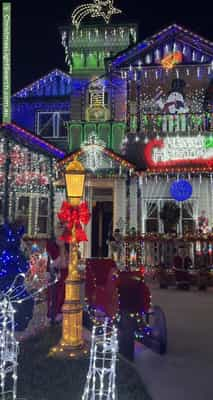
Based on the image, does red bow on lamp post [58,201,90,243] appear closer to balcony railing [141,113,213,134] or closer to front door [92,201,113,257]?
balcony railing [141,113,213,134]

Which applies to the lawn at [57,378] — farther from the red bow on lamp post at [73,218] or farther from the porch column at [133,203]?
the porch column at [133,203]

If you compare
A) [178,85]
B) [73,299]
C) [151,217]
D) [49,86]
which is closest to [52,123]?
[49,86]

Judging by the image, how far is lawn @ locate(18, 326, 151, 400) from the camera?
4.85 metres

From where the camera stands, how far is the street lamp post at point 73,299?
6.01 meters

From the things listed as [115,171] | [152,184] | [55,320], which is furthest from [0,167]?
[55,320]

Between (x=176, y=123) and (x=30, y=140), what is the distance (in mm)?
5676

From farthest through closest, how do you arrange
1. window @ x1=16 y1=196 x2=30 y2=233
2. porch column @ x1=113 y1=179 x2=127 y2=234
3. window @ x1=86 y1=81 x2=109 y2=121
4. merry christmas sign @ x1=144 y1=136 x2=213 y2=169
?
window @ x1=16 y1=196 x2=30 y2=233 < window @ x1=86 y1=81 x2=109 y2=121 < porch column @ x1=113 y1=179 x2=127 y2=234 < merry christmas sign @ x1=144 y1=136 x2=213 y2=169

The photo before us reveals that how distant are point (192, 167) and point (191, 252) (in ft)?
10.5

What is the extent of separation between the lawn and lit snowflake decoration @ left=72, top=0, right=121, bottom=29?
16.4m

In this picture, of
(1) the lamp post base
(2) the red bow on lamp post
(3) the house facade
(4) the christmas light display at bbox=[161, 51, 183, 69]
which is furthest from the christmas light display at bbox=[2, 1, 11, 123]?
(1) the lamp post base

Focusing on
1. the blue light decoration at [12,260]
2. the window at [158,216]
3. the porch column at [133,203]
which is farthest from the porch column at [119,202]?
the blue light decoration at [12,260]

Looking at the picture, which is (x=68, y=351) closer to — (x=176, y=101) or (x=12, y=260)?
(x=12, y=260)

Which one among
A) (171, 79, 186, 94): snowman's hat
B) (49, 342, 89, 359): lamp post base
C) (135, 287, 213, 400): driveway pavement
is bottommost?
(135, 287, 213, 400): driveway pavement

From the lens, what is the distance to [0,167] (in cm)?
1734
